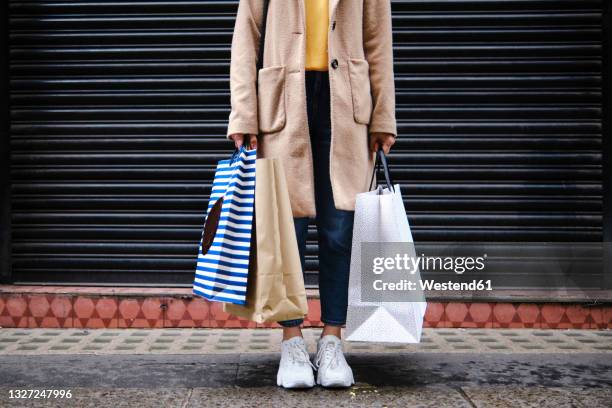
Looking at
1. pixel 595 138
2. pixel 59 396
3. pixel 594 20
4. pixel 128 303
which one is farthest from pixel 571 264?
pixel 59 396

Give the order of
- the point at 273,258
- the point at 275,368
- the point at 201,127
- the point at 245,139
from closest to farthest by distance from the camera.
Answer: the point at 273,258
the point at 245,139
the point at 275,368
the point at 201,127

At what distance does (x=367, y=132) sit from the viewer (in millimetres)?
3082

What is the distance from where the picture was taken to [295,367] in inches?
114

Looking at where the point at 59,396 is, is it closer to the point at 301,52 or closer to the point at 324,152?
the point at 324,152

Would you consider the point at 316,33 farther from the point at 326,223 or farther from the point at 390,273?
the point at 390,273

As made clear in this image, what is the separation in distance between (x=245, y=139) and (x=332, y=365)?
42.7 inches

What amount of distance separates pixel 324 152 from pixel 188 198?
1.82 meters

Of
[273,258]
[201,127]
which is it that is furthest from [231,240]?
[201,127]

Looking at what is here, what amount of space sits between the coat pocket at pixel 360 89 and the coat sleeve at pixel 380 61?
0.06 meters

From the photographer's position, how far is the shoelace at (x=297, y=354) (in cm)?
292

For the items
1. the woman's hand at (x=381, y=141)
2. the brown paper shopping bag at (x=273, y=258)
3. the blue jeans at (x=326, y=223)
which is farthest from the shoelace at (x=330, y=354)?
the woman's hand at (x=381, y=141)

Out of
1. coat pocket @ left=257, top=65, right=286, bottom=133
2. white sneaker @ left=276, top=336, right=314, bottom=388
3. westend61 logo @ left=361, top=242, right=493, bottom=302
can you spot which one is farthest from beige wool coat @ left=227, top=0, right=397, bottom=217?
white sneaker @ left=276, top=336, right=314, bottom=388

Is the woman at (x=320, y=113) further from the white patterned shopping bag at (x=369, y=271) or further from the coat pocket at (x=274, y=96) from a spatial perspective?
the white patterned shopping bag at (x=369, y=271)

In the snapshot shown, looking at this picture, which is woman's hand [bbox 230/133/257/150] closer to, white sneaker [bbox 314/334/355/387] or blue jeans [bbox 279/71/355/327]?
blue jeans [bbox 279/71/355/327]
